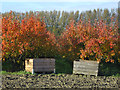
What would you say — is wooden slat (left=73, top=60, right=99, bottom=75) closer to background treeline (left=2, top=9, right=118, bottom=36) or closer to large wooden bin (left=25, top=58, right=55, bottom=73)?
large wooden bin (left=25, top=58, right=55, bottom=73)

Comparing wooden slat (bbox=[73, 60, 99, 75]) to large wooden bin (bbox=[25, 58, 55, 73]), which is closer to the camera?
large wooden bin (bbox=[25, 58, 55, 73])

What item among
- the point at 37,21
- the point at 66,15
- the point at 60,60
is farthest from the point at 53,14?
the point at 37,21

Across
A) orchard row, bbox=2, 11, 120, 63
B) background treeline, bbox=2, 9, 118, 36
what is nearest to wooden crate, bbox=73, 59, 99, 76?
orchard row, bbox=2, 11, 120, 63

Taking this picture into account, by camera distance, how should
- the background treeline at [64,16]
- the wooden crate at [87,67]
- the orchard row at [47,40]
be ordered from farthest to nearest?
the background treeline at [64,16] → the orchard row at [47,40] → the wooden crate at [87,67]

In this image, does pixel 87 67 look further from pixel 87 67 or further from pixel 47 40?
pixel 47 40

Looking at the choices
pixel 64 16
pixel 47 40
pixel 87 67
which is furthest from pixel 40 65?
pixel 64 16

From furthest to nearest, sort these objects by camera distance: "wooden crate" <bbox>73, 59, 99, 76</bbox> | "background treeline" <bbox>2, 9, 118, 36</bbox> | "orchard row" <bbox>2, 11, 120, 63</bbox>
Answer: "background treeline" <bbox>2, 9, 118, 36</bbox>
"orchard row" <bbox>2, 11, 120, 63</bbox>
"wooden crate" <bbox>73, 59, 99, 76</bbox>

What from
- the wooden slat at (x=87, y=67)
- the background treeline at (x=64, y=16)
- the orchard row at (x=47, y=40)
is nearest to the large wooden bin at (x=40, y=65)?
the orchard row at (x=47, y=40)

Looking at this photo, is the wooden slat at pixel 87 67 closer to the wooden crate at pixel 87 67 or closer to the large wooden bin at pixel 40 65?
the wooden crate at pixel 87 67

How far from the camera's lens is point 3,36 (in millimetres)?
13531

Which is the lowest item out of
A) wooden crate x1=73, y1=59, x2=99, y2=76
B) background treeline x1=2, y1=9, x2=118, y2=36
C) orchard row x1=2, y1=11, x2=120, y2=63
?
wooden crate x1=73, y1=59, x2=99, y2=76

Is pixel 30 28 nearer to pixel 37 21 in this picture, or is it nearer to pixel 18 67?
pixel 37 21

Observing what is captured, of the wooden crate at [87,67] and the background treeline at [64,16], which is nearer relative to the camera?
the wooden crate at [87,67]

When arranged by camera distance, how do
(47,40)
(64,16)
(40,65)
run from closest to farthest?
1. (40,65)
2. (47,40)
3. (64,16)
